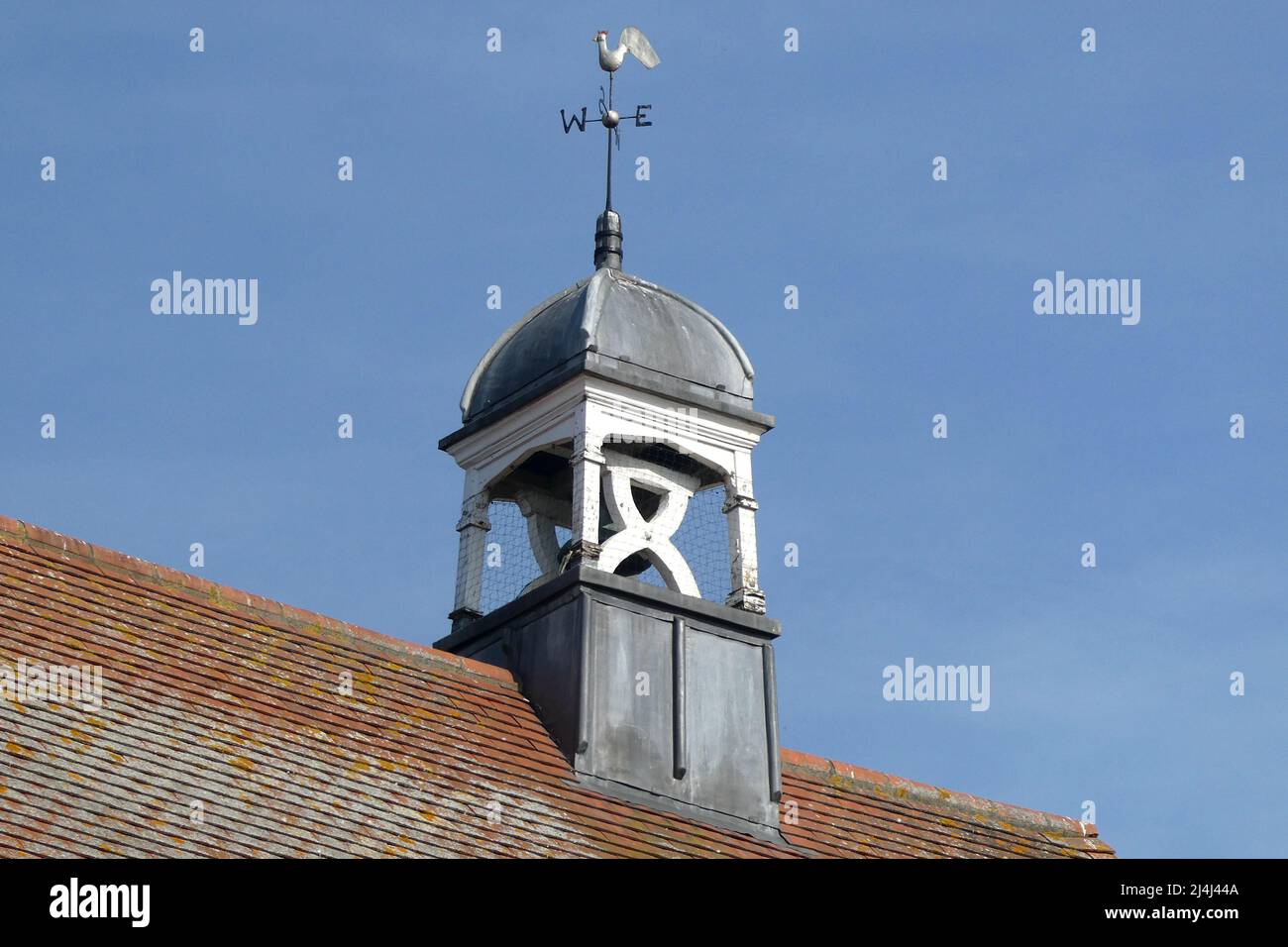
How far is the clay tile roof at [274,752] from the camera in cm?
1573

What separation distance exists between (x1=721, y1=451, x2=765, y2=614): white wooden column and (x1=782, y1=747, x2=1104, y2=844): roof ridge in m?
1.35

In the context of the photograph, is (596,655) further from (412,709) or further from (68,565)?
(68,565)

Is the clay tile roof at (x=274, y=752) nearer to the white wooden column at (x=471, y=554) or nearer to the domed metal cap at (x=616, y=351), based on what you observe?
the white wooden column at (x=471, y=554)

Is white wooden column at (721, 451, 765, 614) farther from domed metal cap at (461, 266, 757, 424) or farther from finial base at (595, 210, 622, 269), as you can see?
finial base at (595, 210, 622, 269)

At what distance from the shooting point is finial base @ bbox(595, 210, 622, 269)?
22.8 m

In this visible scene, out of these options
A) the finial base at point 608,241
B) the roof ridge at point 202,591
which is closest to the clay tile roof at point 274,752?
the roof ridge at point 202,591

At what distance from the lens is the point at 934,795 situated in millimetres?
21578

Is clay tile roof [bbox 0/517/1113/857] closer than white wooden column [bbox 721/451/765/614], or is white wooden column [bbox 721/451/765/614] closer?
clay tile roof [bbox 0/517/1113/857]

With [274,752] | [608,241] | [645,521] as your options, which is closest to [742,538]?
[645,521]

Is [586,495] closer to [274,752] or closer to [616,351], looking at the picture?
[616,351]

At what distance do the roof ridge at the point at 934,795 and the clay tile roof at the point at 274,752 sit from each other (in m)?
0.19

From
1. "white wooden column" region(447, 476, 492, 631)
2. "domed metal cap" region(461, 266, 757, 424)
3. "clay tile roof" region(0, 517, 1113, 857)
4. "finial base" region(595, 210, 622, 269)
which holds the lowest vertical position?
"clay tile roof" region(0, 517, 1113, 857)

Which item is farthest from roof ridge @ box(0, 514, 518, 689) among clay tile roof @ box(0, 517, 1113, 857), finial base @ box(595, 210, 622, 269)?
finial base @ box(595, 210, 622, 269)

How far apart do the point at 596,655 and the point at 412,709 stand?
1771 mm
